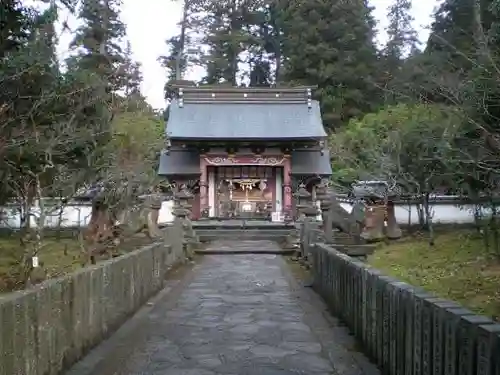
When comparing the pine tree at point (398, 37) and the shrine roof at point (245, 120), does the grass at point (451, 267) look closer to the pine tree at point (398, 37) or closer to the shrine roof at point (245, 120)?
the shrine roof at point (245, 120)

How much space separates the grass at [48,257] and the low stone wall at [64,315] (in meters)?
3.74

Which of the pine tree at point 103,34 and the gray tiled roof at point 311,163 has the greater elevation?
the pine tree at point 103,34

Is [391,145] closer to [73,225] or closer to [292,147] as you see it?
[292,147]

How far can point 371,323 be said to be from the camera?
209 inches

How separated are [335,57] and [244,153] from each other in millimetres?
16841

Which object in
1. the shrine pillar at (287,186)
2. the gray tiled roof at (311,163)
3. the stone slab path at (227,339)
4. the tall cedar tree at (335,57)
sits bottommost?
the stone slab path at (227,339)

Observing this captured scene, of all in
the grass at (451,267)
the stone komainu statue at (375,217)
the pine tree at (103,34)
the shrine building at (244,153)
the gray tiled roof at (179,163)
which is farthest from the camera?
the pine tree at (103,34)

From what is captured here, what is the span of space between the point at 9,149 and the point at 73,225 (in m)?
15.0

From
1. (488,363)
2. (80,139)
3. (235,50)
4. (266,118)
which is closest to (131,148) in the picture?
(80,139)

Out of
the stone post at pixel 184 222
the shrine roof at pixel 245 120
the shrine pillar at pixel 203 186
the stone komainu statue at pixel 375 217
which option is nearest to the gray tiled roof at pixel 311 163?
the shrine roof at pixel 245 120

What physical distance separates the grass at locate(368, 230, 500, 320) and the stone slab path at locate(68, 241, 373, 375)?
2.63 meters

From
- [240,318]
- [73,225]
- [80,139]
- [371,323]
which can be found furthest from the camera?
[73,225]

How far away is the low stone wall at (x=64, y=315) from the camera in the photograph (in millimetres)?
3686

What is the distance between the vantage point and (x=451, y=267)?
12.9 m
